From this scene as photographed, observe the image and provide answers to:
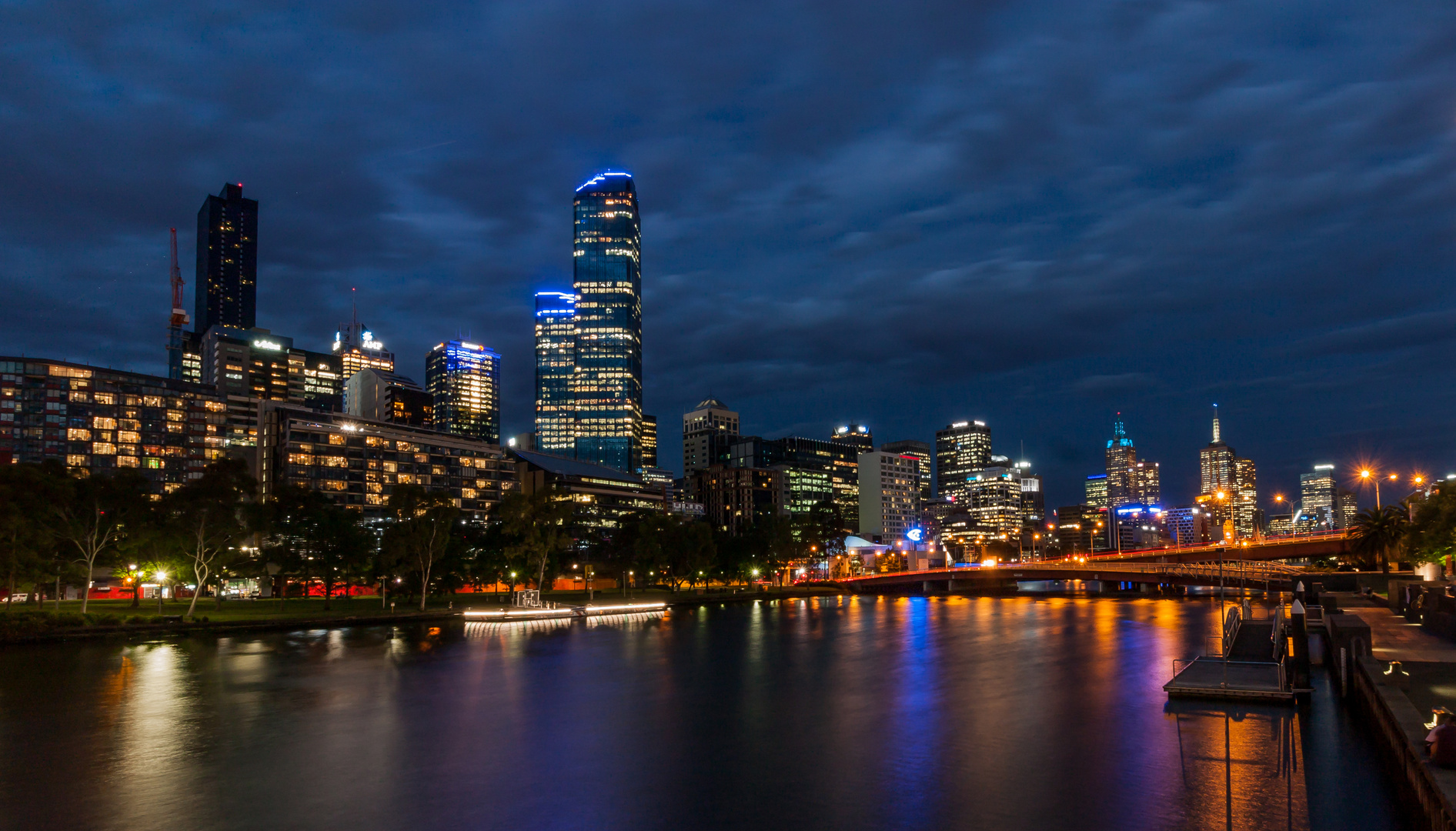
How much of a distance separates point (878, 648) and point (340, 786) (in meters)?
48.7

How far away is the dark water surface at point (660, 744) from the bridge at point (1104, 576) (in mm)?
51557

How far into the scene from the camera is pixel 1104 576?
142 m

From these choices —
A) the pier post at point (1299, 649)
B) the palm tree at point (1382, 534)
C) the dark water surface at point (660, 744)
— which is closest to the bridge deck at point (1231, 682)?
the pier post at point (1299, 649)

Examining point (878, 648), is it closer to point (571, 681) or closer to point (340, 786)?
point (571, 681)

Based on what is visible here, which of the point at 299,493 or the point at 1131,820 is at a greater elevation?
the point at 299,493

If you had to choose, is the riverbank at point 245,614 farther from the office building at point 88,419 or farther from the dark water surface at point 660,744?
the office building at point 88,419

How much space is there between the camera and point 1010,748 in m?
35.5

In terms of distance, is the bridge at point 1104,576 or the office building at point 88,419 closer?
the bridge at point 1104,576

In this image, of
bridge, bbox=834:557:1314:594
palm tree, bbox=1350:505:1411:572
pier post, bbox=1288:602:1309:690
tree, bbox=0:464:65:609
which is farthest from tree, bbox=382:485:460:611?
palm tree, bbox=1350:505:1411:572

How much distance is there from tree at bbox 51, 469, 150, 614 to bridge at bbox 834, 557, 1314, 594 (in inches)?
3847

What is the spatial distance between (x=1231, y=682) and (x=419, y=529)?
268ft

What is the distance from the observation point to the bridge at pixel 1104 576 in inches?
5005

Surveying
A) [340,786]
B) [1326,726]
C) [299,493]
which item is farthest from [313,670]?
[299,493]

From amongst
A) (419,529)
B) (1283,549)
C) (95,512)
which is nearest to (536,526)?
(419,529)
